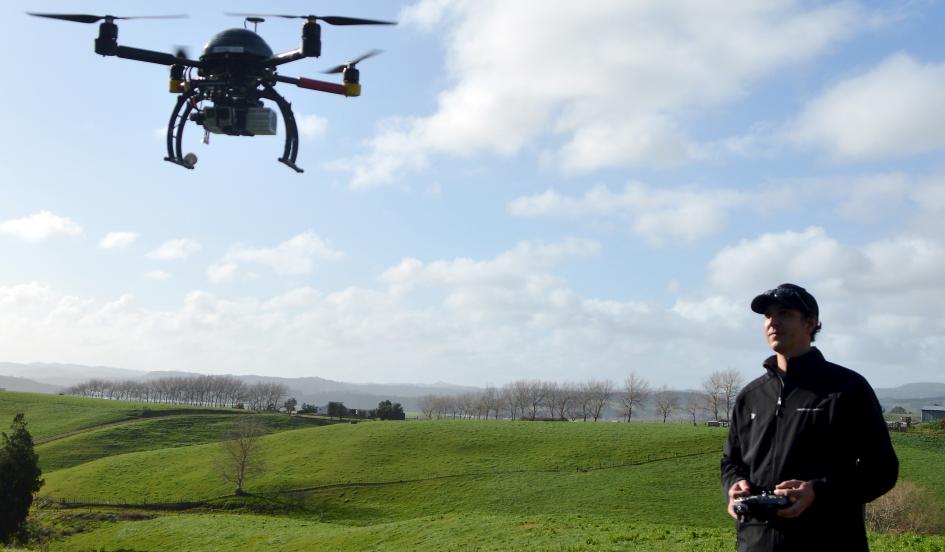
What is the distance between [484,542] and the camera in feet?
A: 107

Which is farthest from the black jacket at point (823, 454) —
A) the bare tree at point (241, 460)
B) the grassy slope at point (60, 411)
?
the grassy slope at point (60, 411)

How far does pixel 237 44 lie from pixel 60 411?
501 feet

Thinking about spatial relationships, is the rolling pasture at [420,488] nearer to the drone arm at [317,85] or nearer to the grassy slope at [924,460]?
the grassy slope at [924,460]

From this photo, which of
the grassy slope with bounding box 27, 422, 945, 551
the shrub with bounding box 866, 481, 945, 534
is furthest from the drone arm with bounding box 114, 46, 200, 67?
the shrub with bounding box 866, 481, 945, 534

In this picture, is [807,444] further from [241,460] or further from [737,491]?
[241,460]

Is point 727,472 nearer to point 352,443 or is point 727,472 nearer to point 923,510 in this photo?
point 923,510

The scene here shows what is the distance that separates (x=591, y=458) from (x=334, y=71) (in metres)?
71.9

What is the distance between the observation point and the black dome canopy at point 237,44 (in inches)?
634

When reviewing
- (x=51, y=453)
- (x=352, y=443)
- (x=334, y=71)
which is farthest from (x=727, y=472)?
(x=51, y=453)

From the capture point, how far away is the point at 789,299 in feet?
18.9

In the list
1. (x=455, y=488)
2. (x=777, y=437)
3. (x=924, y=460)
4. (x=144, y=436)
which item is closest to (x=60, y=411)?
(x=144, y=436)

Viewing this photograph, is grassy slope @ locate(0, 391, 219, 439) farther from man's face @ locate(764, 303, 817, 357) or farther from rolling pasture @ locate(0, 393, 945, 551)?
man's face @ locate(764, 303, 817, 357)

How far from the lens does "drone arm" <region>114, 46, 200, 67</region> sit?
16.8m

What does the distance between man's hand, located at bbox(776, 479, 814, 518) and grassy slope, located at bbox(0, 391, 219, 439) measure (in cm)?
13882
